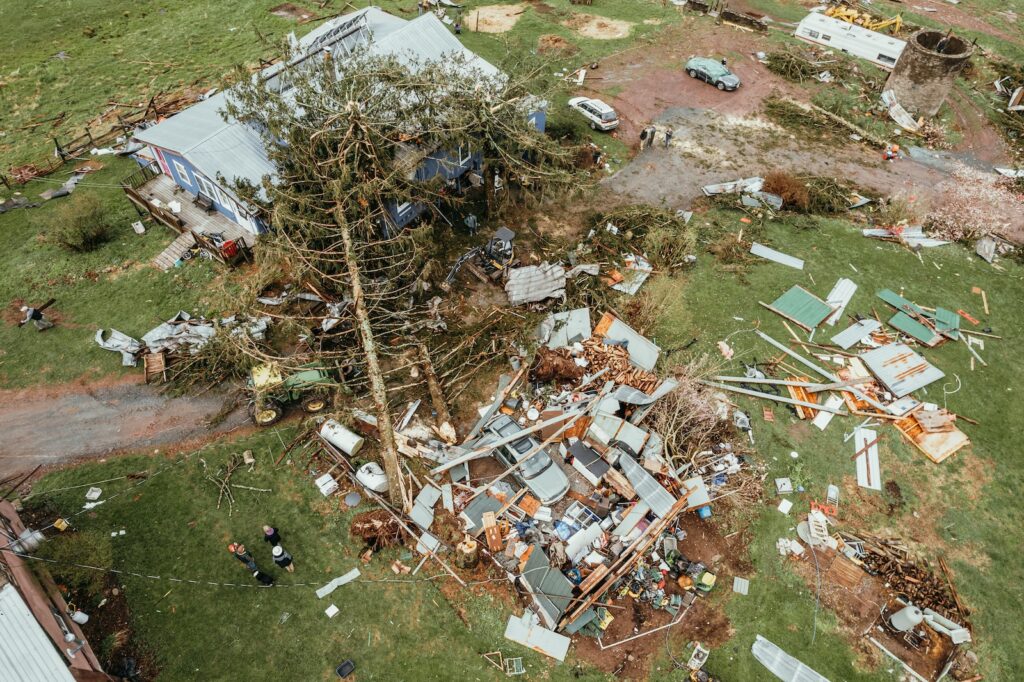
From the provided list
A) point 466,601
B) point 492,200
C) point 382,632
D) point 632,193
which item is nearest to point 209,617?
point 382,632

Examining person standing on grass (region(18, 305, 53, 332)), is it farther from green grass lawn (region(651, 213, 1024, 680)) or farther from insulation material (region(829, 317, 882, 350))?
insulation material (region(829, 317, 882, 350))

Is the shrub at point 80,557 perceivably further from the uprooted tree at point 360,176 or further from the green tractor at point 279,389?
the uprooted tree at point 360,176

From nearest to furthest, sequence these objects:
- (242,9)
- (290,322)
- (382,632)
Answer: (382,632) < (290,322) < (242,9)

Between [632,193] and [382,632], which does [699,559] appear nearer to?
[382,632]

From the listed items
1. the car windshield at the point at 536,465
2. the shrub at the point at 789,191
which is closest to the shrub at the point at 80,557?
→ the car windshield at the point at 536,465

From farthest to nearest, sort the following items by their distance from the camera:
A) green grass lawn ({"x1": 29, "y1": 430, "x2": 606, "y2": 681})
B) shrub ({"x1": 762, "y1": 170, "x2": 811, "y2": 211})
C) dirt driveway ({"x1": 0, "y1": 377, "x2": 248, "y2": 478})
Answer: shrub ({"x1": 762, "y1": 170, "x2": 811, "y2": 211}) → dirt driveway ({"x1": 0, "y1": 377, "x2": 248, "y2": 478}) → green grass lawn ({"x1": 29, "y1": 430, "x2": 606, "y2": 681})

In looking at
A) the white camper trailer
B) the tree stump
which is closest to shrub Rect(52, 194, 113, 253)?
the tree stump

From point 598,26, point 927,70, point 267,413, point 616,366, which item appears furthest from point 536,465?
point 598,26
